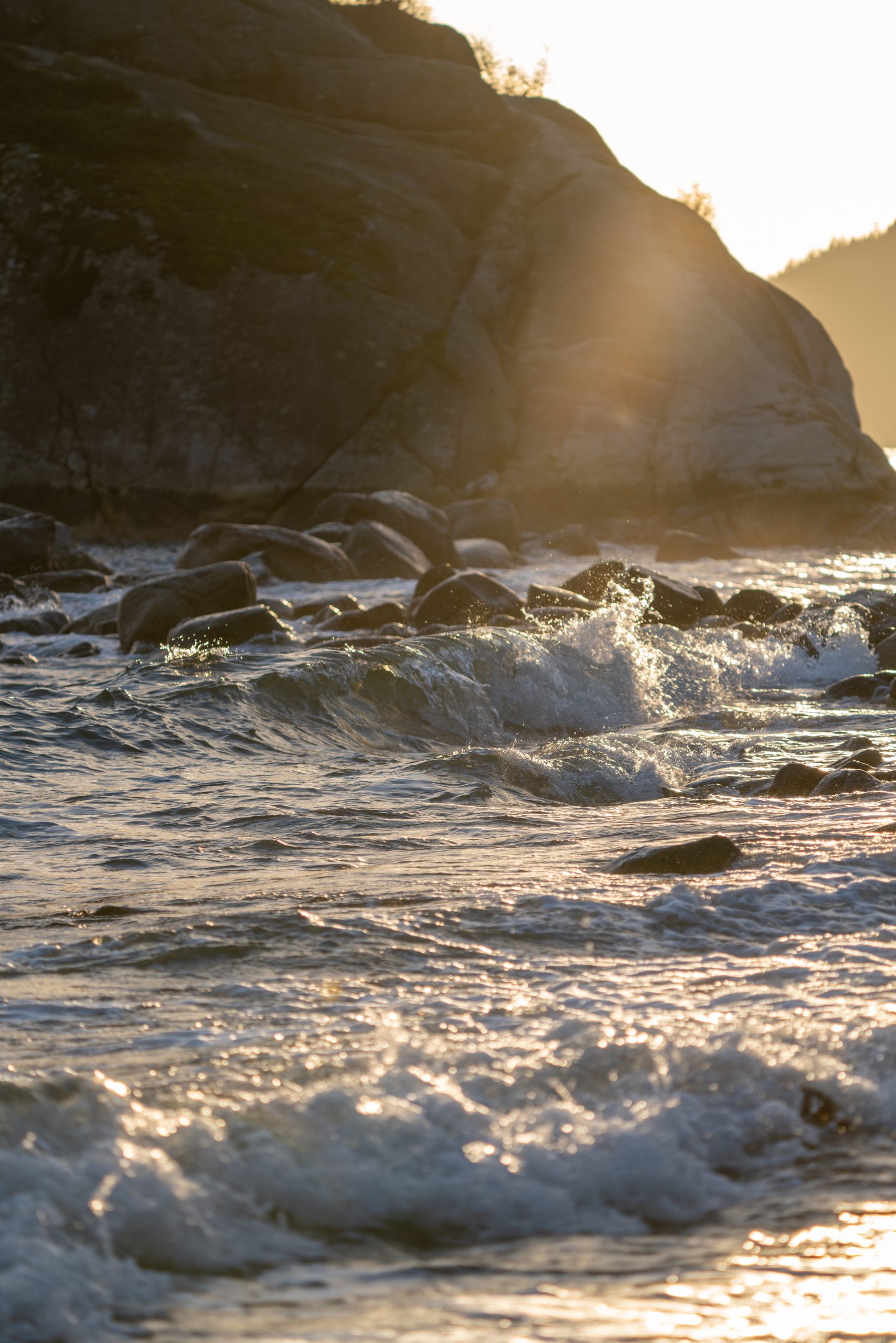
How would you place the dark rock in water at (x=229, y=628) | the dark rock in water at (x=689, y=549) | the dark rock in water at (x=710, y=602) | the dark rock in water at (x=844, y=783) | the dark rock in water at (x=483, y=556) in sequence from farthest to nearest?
the dark rock in water at (x=689, y=549)
the dark rock in water at (x=483, y=556)
the dark rock in water at (x=710, y=602)
the dark rock in water at (x=229, y=628)
the dark rock in water at (x=844, y=783)

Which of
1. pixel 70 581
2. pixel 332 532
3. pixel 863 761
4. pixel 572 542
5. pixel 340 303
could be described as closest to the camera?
pixel 863 761

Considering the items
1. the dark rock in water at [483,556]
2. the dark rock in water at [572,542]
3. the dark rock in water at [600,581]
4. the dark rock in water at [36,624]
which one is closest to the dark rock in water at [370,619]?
the dark rock in water at [600,581]

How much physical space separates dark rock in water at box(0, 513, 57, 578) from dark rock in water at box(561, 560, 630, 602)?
6.81 meters

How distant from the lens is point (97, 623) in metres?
12.1

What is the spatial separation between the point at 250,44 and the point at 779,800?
89.2ft

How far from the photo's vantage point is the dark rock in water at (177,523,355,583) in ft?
50.9

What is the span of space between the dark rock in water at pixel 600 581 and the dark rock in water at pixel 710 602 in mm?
788

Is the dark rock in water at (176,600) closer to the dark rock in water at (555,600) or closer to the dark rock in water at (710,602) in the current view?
the dark rock in water at (555,600)

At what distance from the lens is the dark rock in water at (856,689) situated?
8648mm

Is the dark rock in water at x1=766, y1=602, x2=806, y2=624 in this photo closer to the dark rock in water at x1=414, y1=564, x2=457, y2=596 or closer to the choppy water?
the dark rock in water at x1=414, y1=564, x2=457, y2=596

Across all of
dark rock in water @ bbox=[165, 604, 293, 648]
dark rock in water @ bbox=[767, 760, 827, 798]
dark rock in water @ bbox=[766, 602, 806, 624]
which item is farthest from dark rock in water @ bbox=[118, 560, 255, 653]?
dark rock in water @ bbox=[767, 760, 827, 798]

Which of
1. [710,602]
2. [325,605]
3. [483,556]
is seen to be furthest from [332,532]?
[710,602]

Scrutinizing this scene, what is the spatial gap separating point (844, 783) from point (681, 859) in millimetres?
1675

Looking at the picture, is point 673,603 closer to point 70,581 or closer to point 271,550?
point 271,550
